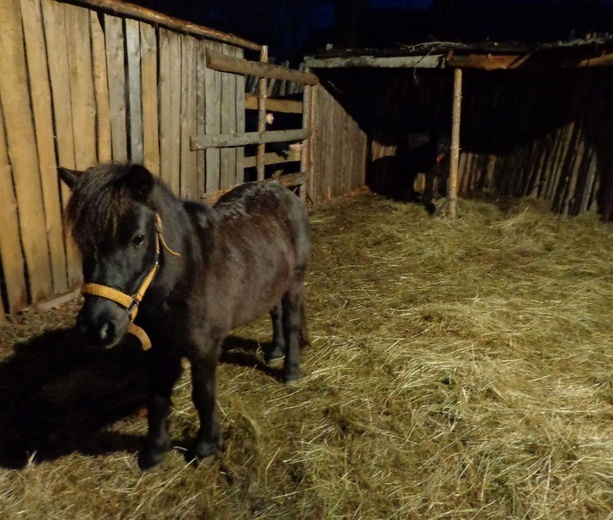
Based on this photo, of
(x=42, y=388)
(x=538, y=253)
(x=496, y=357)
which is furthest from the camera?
(x=538, y=253)

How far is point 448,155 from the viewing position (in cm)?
908

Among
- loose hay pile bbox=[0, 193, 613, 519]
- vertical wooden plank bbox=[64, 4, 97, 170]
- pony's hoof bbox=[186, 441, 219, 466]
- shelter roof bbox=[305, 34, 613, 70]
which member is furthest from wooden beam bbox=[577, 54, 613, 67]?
pony's hoof bbox=[186, 441, 219, 466]

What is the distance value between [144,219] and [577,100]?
28.2 feet

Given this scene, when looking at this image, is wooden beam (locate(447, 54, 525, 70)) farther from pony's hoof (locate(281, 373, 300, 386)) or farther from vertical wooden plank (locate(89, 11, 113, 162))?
pony's hoof (locate(281, 373, 300, 386))

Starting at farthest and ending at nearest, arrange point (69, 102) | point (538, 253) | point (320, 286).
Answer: point (538, 253) < point (320, 286) < point (69, 102)

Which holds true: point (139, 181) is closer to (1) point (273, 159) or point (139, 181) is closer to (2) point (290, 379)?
(2) point (290, 379)

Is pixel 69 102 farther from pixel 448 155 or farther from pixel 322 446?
pixel 448 155

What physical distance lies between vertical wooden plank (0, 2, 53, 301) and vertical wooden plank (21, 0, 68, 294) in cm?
5

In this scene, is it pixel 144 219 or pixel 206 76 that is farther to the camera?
pixel 206 76

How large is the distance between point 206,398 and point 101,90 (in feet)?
11.0

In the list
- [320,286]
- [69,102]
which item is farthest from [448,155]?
[69,102]

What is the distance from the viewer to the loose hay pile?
2.58 metres

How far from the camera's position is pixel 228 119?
6.29 m

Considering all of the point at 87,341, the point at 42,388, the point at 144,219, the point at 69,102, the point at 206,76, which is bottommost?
the point at 42,388
